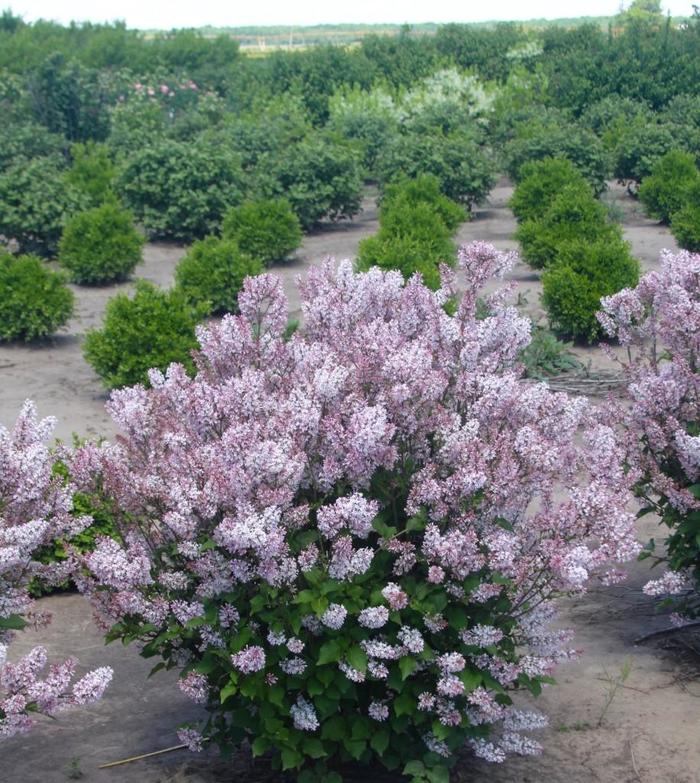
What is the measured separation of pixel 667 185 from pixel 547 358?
Answer: 845cm

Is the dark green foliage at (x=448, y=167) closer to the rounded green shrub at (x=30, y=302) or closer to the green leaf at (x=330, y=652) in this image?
the rounded green shrub at (x=30, y=302)

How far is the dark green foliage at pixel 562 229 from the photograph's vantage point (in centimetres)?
1345

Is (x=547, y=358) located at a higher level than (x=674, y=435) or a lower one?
lower

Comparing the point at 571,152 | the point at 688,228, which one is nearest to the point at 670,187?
the point at 571,152

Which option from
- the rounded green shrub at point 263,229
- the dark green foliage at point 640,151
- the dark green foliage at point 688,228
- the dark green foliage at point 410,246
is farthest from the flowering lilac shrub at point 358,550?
the dark green foliage at point 640,151

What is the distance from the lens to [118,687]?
5.12 metres

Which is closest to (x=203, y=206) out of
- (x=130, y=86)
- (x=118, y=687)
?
(x=118, y=687)

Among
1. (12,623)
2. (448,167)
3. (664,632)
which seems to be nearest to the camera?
(12,623)

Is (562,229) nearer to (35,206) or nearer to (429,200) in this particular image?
(429,200)

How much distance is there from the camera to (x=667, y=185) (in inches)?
703

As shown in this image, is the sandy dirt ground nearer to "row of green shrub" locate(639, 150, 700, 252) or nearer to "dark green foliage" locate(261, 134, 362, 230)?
"row of green shrub" locate(639, 150, 700, 252)

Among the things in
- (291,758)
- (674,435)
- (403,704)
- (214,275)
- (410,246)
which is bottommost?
(214,275)

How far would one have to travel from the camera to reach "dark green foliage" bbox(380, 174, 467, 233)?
629 inches

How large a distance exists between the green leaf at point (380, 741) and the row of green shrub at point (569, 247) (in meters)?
7.15
